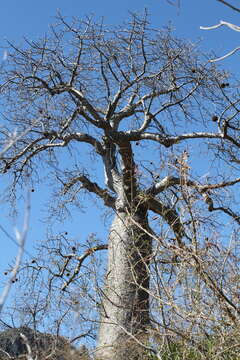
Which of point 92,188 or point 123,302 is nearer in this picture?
point 123,302

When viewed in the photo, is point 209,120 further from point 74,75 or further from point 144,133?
point 74,75

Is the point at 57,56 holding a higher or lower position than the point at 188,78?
lower

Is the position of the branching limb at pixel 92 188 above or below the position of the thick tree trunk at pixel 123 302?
above

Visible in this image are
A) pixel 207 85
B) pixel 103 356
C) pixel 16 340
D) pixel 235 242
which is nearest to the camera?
pixel 235 242

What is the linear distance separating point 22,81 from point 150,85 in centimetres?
155

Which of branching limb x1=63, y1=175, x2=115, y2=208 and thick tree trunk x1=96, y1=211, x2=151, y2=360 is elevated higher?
branching limb x1=63, y1=175, x2=115, y2=208

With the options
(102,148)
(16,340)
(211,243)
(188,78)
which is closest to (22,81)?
(102,148)

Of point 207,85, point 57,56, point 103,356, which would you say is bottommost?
point 103,356

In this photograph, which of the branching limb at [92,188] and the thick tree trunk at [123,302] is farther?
the branching limb at [92,188]

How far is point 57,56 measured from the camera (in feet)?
22.6

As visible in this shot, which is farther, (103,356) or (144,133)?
(144,133)

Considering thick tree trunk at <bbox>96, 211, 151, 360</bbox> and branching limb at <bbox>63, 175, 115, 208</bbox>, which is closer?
thick tree trunk at <bbox>96, 211, 151, 360</bbox>

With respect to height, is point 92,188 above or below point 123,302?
above

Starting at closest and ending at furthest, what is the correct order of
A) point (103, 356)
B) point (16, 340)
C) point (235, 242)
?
point (235, 242) < point (103, 356) < point (16, 340)
